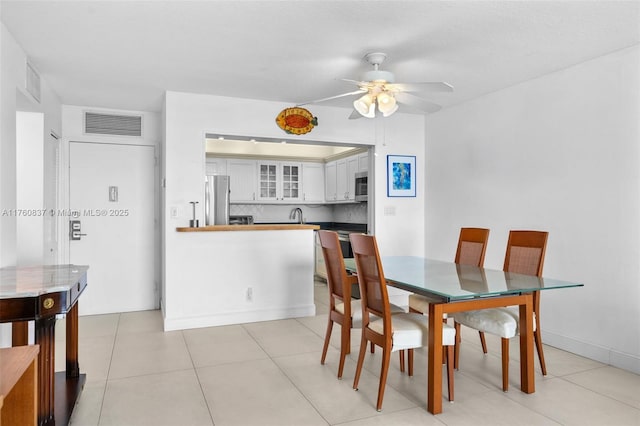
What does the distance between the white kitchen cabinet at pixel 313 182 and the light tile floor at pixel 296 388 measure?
4.08 metres

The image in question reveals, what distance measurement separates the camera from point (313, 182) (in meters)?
7.87

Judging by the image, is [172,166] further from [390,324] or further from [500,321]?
[500,321]

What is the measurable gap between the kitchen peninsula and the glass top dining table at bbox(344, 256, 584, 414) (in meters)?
1.64

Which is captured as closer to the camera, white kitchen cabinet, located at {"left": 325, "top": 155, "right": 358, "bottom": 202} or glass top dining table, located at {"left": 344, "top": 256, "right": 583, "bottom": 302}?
glass top dining table, located at {"left": 344, "top": 256, "right": 583, "bottom": 302}

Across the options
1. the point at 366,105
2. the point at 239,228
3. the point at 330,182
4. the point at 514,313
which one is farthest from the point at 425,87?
the point at 330,182

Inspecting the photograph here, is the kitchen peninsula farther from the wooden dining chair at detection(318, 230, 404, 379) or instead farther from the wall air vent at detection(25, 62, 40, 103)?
the wall air vent at detection(25, 62, 40, 103)

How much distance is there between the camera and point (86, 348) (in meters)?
3.70

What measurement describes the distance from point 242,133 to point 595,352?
3851 mm

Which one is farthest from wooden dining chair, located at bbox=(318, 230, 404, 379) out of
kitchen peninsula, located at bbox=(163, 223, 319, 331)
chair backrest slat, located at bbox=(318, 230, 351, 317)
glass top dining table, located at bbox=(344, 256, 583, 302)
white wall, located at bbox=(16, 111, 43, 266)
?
white wall, located at bbox=(16, 111, 43, 266)

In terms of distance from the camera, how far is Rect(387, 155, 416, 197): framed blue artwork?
5.36m

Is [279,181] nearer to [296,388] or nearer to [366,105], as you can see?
[366,105]

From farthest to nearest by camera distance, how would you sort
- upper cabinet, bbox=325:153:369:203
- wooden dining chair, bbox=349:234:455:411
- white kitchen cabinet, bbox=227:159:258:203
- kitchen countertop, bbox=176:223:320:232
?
white kitchen cabinet, bbox=227:159:258:203 < upper cabinet, bbox=325:153:369:203 < kitchen countertop, bbox=176:223:320:232 < wooden dining chair, bbox=349:234:455:411

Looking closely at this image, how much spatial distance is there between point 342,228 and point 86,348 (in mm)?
4928

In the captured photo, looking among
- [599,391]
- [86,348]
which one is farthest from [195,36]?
[599,391]
